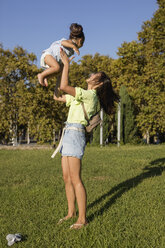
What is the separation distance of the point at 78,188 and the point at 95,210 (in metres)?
1.01

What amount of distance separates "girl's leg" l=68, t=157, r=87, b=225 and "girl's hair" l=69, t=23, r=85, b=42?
161 cm

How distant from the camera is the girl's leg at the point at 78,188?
11.5 feet

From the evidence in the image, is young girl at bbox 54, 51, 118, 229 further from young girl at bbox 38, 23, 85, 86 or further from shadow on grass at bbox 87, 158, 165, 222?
shadow on grass at bbox 87, 158, 165, 222

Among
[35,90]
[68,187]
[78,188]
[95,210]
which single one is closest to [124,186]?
[95,210]

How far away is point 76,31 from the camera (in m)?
3.64

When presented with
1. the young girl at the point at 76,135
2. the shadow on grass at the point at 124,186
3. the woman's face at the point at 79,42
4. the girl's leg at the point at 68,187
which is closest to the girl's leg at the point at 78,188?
the young girl at the point at 76,135

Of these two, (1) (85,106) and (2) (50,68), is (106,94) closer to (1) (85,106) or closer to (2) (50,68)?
(1) (85,106)

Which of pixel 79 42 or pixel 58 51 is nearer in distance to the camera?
pixel 58 51

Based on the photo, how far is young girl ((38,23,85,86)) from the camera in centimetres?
343

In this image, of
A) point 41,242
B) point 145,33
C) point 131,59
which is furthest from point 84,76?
point 41,242

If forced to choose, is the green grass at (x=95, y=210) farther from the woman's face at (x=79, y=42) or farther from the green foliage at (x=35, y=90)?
the green foliage at (x=35, y=90)

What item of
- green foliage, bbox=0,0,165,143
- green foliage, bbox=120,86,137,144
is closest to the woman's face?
green foliage, bbox=0,0,165,143

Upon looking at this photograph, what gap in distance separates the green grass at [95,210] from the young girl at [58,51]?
1899 mm

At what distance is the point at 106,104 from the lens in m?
4.06
